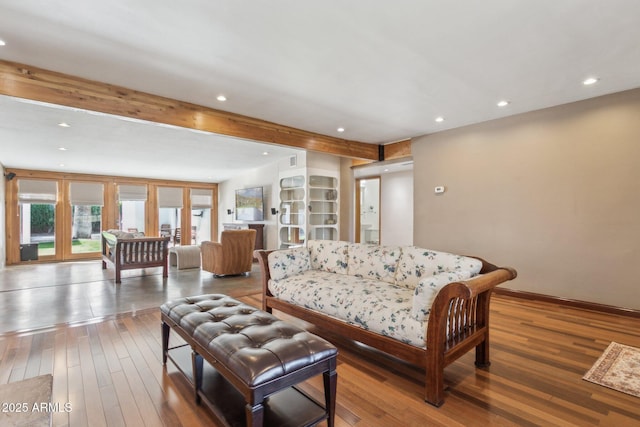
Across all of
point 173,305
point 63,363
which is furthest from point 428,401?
point 63,363

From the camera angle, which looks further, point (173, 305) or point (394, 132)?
point (394, 132)

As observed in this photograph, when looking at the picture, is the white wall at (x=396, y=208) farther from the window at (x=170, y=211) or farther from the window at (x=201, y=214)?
the window at (x=170, y=211)

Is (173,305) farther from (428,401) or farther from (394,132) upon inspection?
(394,132)

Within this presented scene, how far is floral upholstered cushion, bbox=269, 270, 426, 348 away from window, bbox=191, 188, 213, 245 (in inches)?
323

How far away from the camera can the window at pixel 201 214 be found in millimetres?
10500

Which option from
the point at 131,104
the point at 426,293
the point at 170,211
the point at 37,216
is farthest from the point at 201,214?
the point at 426,293

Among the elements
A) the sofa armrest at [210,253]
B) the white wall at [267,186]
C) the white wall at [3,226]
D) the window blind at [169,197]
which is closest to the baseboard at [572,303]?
the sofa armrest at [210,253]

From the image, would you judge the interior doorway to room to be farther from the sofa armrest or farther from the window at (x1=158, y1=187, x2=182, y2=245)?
the window at (x1=158, y1=187, x2=182, y2=245)

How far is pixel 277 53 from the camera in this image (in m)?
2.50

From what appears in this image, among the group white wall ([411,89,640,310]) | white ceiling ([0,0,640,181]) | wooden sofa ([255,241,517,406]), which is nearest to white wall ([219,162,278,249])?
white ceiling ([0,0,640,181])

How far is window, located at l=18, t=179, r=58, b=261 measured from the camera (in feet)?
25.9

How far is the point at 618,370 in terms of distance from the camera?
7.42ft

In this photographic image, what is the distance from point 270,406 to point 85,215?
958cm

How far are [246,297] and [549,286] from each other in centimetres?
397
